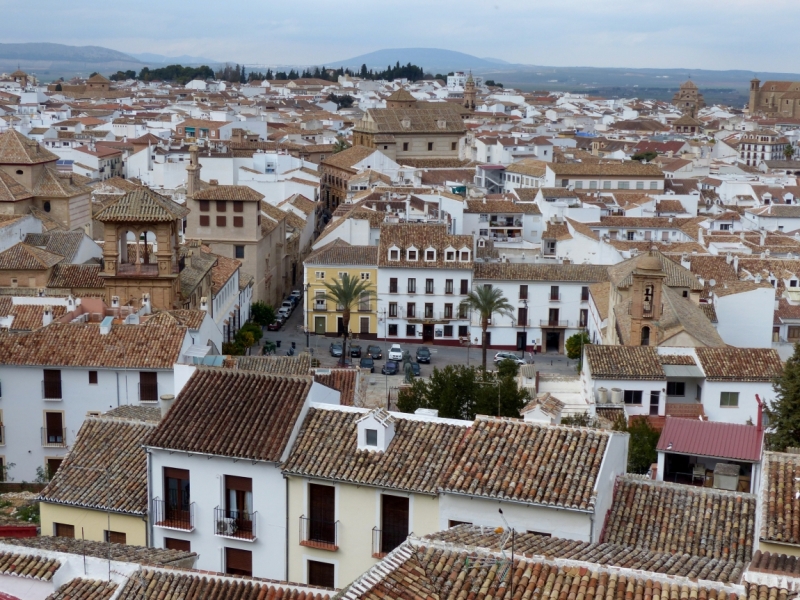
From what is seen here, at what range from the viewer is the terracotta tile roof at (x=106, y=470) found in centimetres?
1733

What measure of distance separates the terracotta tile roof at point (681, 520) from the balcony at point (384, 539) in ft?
9.07

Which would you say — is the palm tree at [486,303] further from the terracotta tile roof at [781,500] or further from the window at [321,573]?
the terracotta tile roof at [781,500]

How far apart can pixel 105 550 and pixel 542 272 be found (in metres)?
38.4

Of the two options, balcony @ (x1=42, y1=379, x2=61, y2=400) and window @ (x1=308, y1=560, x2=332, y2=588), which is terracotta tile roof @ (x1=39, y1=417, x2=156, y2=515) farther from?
balcony @ (x1=42, y1=379, x2=61, y2=400)

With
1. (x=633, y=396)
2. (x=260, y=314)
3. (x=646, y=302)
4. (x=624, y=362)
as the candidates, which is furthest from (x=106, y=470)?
(x=260, y=314)

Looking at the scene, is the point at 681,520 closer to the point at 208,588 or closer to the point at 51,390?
the point at 208,588

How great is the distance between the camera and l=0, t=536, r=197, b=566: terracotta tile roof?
12289 millimetres

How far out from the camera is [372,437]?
631 inches

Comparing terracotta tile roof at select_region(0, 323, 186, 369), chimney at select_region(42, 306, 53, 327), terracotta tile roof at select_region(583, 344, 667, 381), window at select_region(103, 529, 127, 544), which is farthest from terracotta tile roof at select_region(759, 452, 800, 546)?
chimney at select_region(42, 306, 53, 327)

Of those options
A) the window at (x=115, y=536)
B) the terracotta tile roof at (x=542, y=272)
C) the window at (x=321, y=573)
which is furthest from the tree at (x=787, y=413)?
the terracotta tile roof at (x=542, y=272)

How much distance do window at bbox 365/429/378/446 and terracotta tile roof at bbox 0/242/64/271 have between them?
83.0ft

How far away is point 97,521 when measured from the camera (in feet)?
57.1

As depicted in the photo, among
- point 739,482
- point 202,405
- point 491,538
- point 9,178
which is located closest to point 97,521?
point 202,405

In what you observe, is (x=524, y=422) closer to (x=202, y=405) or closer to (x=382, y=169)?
(x=202, y=405)
